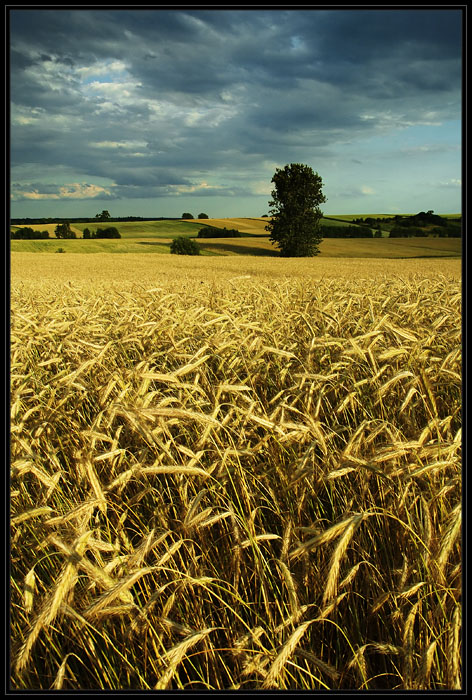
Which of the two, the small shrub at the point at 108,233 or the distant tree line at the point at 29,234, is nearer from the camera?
the distant tree line at the point at 29,234

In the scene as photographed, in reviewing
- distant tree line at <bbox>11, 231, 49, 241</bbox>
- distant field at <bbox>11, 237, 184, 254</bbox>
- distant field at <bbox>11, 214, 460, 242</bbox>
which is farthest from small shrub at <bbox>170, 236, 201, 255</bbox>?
distant tree line at <bbox>11, 231, 49, 241</bbox>

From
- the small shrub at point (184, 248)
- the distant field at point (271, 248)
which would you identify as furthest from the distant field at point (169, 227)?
the small shrub at point (184, 248)

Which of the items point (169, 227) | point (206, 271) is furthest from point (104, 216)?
point (206, 271)

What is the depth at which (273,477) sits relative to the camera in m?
2.25

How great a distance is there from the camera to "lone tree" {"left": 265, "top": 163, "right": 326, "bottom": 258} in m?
48.5

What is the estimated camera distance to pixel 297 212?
50.4m

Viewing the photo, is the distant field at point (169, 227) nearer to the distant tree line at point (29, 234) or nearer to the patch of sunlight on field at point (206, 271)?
the distant tree line at point (29, 234)

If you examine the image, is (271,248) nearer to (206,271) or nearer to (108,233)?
(108,233)

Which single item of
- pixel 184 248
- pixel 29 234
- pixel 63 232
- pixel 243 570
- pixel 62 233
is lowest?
pixel 243 570

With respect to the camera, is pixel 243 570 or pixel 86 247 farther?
pixel 86 247

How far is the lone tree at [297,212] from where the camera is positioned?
48.5 m
